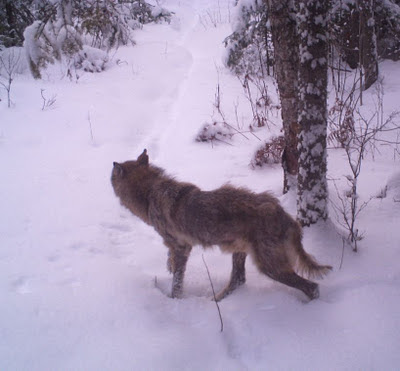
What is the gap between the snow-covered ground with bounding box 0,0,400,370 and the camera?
2.39 m

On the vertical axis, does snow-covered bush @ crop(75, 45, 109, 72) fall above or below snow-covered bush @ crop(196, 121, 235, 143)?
above

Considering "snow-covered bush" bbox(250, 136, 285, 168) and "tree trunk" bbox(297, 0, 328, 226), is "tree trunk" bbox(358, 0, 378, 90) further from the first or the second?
"tree trunk" bbox(297, 0, 328, 226)

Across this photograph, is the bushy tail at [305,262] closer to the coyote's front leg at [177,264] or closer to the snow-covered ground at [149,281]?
the snow-covered ground at [149,281]

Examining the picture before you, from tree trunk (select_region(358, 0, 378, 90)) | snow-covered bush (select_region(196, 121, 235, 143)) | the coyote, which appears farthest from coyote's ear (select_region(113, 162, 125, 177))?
tree trunk (select_region(358, 0, 378, 90))

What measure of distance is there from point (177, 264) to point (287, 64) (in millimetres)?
2830

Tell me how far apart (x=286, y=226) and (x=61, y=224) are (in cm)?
315

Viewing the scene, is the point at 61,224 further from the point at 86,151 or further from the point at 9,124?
the point at 9,124

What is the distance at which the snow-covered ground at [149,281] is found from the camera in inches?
94.2

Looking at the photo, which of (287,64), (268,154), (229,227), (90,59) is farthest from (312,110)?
(90,59)

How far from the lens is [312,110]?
3.24 m

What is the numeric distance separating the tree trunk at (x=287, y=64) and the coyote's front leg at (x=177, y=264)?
1981 mm

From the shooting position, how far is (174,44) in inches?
622

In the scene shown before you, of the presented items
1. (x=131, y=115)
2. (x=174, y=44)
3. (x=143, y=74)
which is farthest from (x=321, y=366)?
(x=174, y=44)

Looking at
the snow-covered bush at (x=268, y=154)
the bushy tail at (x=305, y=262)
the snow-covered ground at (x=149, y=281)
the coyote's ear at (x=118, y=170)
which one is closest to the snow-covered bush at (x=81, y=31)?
the snow-covered ground at (x=149, y=281)
